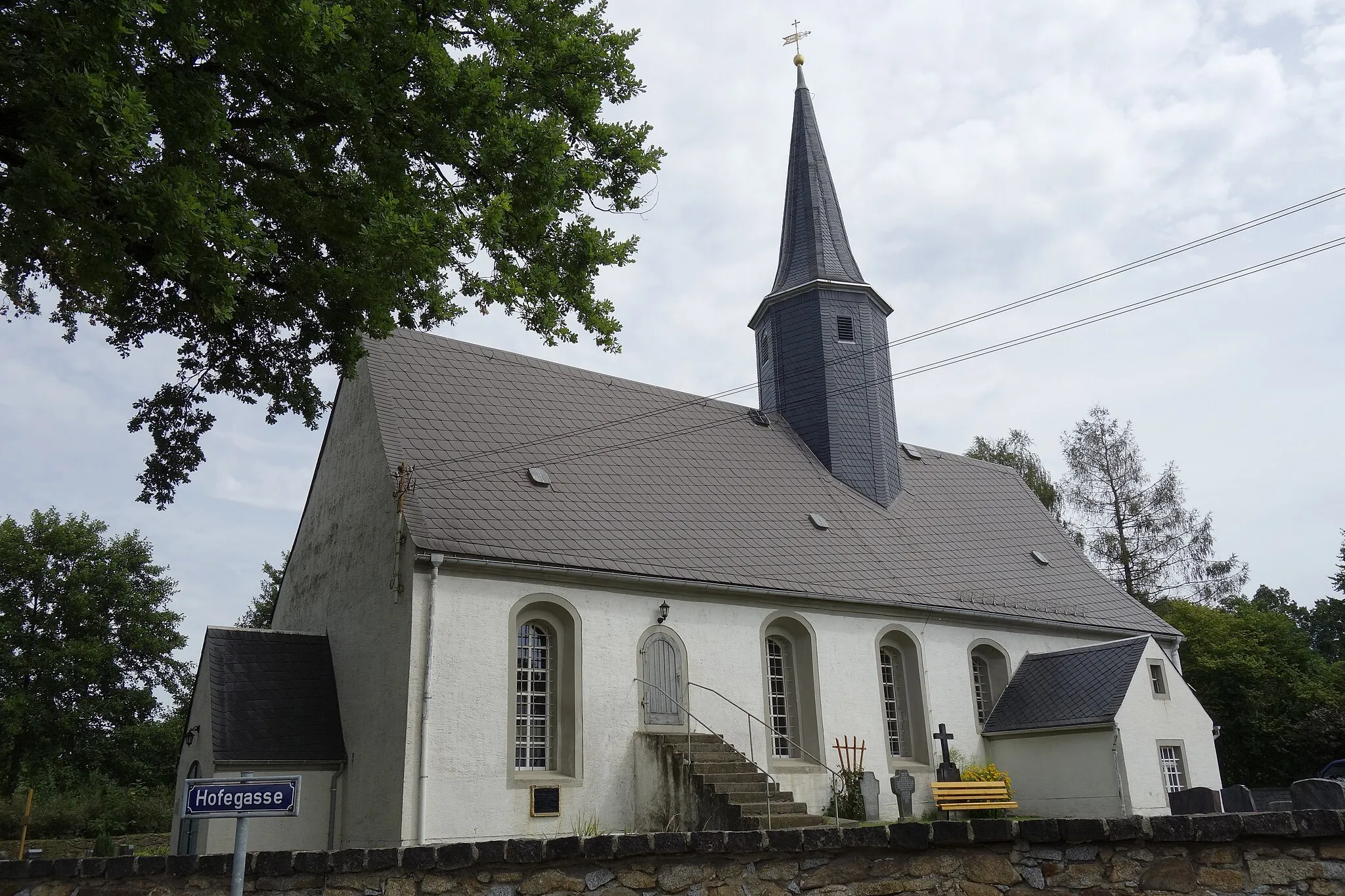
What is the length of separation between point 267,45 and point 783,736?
12.4m

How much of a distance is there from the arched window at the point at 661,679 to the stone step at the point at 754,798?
6.01ft

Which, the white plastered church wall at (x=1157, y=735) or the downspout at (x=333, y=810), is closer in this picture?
the downspout at (x=333, y=810)

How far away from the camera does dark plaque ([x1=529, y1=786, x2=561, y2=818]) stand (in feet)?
45.4

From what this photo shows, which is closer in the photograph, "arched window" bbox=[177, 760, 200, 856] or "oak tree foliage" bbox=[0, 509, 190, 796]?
"arched window" bbox=[177, 760, 200, 856]

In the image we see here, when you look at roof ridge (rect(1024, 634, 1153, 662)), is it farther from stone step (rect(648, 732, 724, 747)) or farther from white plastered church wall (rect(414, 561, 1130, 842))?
stone step (rect(648, 732, 724, 747))

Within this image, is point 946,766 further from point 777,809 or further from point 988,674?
point 777,809

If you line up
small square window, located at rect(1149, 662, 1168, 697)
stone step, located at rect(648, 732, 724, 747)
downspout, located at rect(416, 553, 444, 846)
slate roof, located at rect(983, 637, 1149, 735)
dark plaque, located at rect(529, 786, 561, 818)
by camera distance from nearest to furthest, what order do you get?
downspout, located at rect(416, 553, 444, 846) < dark plaque, located at rect(529, 786, 561, 818) < stone step, located at rect(648, 732, 724, 747) < slate roof, located at rect(983, 637, 1149, 735) < small square window, located at rect(1149, 662, 1168, 697)

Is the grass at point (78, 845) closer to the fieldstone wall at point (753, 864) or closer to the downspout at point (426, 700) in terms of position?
the downspout at point (426, 700)

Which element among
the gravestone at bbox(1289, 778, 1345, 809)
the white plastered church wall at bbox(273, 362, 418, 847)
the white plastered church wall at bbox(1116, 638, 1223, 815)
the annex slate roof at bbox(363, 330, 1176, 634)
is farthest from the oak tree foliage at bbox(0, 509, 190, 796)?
the gravestone at bbox(1289, 778, 1345, 809)

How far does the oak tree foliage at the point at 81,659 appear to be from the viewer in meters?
31.4

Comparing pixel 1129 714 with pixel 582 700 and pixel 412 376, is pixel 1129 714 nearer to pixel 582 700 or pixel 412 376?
pixel 582 700

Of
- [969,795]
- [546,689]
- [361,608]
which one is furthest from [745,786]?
[361,608]

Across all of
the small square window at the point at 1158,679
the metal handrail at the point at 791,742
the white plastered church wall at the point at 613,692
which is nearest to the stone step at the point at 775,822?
the metal handrail at the point at 791,742

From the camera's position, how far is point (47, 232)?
8.01 metres
